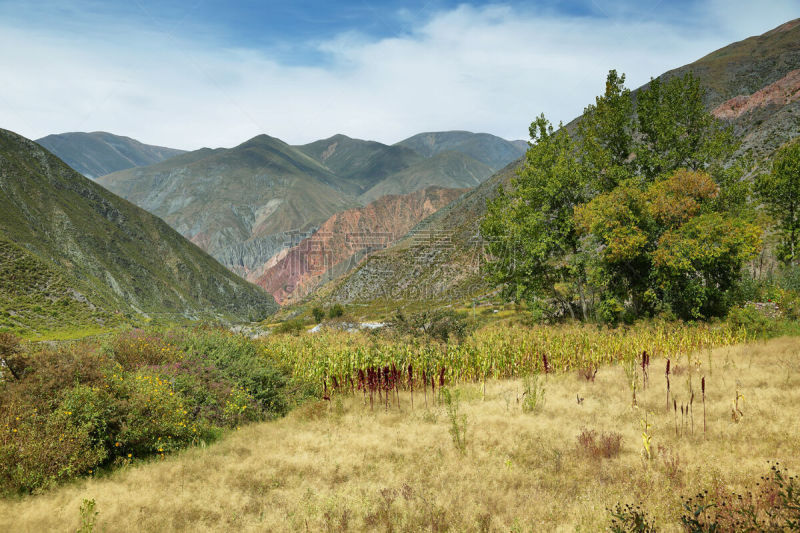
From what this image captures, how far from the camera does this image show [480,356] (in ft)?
51.4

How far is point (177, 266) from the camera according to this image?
423 ft

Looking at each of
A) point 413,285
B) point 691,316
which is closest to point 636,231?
point 691,316

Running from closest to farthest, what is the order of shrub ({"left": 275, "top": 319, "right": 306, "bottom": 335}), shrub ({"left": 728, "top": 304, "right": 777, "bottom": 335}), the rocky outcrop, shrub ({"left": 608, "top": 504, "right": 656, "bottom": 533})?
shrub ({"left": 608, "top": 504, "right": 656, "bottom": 533}), shrub ({"left": 728, "top": 304, "right": 777, "bottom": 335}), shrub ({"left": 275, "top": 319, "right": 306, "bottom": 335}), the rocky outcrop

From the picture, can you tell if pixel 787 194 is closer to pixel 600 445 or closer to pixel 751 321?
pixel 751 321

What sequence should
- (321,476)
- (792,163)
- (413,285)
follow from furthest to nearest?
(413,285), (792,163), (321,476)

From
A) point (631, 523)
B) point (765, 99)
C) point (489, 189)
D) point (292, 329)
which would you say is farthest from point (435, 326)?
point (489, 189)

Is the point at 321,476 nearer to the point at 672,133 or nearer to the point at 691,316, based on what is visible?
the point at 691,316

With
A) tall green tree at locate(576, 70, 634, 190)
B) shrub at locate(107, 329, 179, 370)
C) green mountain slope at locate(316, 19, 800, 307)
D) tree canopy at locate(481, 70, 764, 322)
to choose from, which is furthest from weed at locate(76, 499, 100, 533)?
green mountain slope at locate(316, 19, 800, 307)

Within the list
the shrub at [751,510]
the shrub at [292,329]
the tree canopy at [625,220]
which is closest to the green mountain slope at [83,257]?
the shrub at [292,329]

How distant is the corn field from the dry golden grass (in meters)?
2.91

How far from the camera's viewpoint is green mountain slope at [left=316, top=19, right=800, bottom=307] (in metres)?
75.8

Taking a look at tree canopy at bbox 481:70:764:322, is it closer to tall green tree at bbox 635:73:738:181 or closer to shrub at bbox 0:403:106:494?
tall green tree at bbox 635:73:738:181

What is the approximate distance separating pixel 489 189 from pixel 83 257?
339 ft

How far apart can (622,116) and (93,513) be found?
3145 cm
